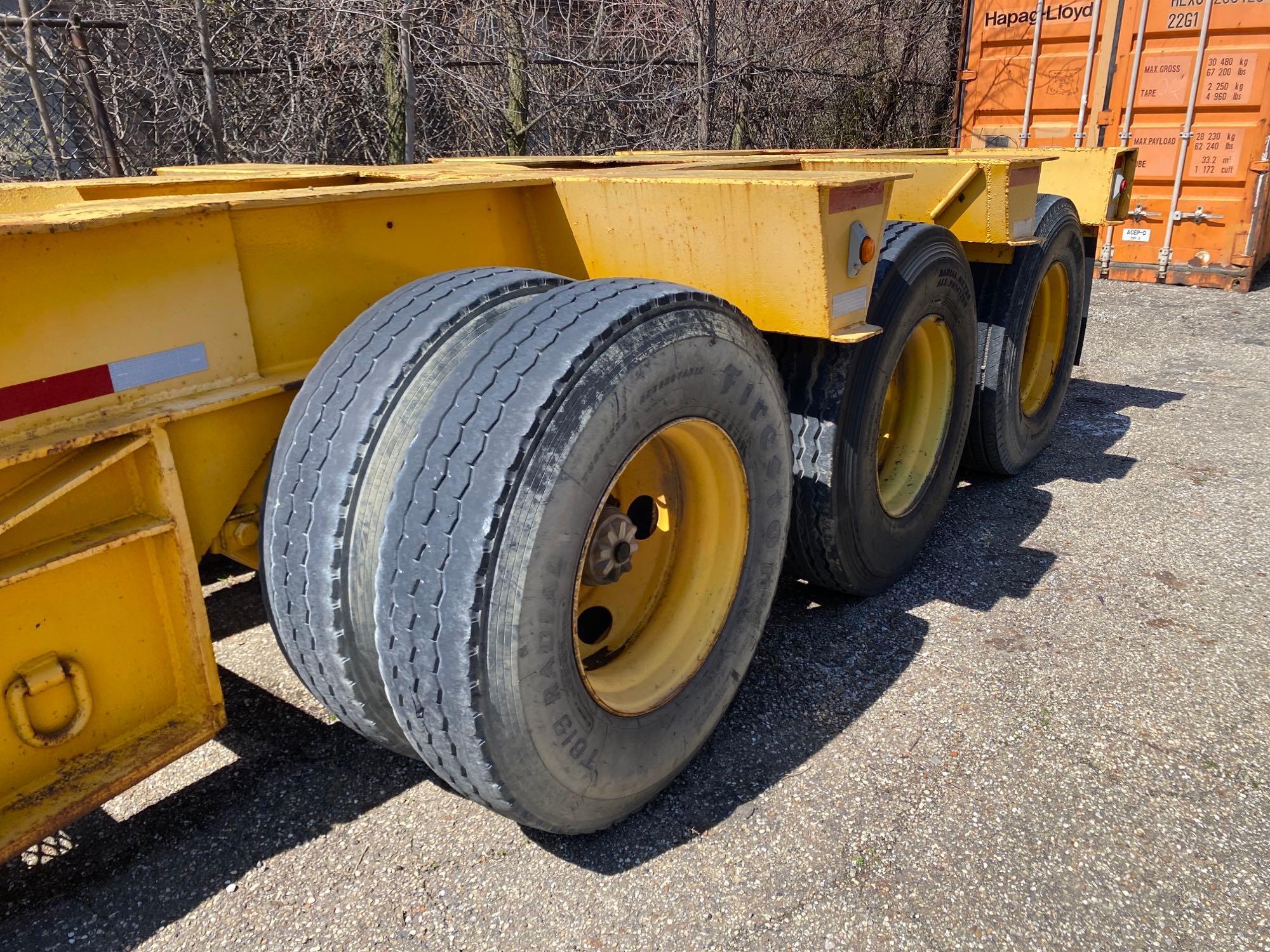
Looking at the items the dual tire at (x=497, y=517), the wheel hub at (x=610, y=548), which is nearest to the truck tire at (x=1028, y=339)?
the dual tire at (x=497, y=517)

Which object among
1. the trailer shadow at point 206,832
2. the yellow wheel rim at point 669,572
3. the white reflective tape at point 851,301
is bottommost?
the trailer shadow at point 206,832

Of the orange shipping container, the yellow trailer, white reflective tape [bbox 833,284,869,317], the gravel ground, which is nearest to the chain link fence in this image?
the orange shipping container

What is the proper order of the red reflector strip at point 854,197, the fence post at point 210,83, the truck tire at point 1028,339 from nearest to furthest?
the red reflector strip at point 854,197
the truck tire at point 1028,339
the fence post at point 210,83

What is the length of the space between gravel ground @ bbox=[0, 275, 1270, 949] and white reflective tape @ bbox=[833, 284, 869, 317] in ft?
3.60

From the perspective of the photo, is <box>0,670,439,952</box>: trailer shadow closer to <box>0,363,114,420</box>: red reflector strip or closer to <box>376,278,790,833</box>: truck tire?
<box>376,278,790,833</box>: truck tire

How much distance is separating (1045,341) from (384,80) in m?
4.89

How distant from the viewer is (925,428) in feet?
11.6

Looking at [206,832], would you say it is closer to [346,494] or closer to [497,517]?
[346,494]

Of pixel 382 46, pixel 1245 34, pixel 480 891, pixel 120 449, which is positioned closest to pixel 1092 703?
pixel 480 891

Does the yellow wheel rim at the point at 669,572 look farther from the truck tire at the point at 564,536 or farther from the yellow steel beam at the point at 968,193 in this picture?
the yellow steel beam at the point at 968,193

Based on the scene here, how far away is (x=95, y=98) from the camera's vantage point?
5.12 meters

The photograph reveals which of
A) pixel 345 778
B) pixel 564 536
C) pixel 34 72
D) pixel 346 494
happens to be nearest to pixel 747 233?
pixel 564 536

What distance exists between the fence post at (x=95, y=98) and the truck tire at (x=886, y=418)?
4.29 m

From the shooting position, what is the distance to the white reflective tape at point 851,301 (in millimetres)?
2404
